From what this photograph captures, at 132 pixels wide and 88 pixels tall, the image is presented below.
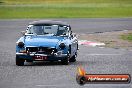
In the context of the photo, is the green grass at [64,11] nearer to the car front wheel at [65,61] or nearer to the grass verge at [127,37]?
the grass verge at [127,37]

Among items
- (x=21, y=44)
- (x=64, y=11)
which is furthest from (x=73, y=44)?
(x=64, y=11)

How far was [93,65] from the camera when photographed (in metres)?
21.9

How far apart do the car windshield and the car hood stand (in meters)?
0.60

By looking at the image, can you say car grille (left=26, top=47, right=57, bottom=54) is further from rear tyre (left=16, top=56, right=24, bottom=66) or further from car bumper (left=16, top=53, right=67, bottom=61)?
rear tyre (left=16, top=56, right=24, bottom=66)

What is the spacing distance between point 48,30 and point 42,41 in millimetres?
1379

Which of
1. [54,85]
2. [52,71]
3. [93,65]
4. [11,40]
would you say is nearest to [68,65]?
[93,65]

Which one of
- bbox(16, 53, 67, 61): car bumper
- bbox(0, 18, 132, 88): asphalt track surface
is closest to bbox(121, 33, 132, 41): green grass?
bbox(0, 18, 132, 88): asphalt track surface

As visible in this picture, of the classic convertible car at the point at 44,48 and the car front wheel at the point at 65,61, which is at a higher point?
the classic convertible car at the point at 44,48

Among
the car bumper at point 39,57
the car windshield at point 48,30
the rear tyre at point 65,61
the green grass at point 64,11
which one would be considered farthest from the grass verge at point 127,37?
the green grass at point 64,11

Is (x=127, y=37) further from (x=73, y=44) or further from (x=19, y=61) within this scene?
(x=19, y=61)

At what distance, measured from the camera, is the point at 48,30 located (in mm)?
22969

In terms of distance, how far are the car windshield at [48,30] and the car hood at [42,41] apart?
0.60 meters

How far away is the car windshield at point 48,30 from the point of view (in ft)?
74.8

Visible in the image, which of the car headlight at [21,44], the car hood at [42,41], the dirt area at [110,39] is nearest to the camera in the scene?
the car hood at [42,41]
